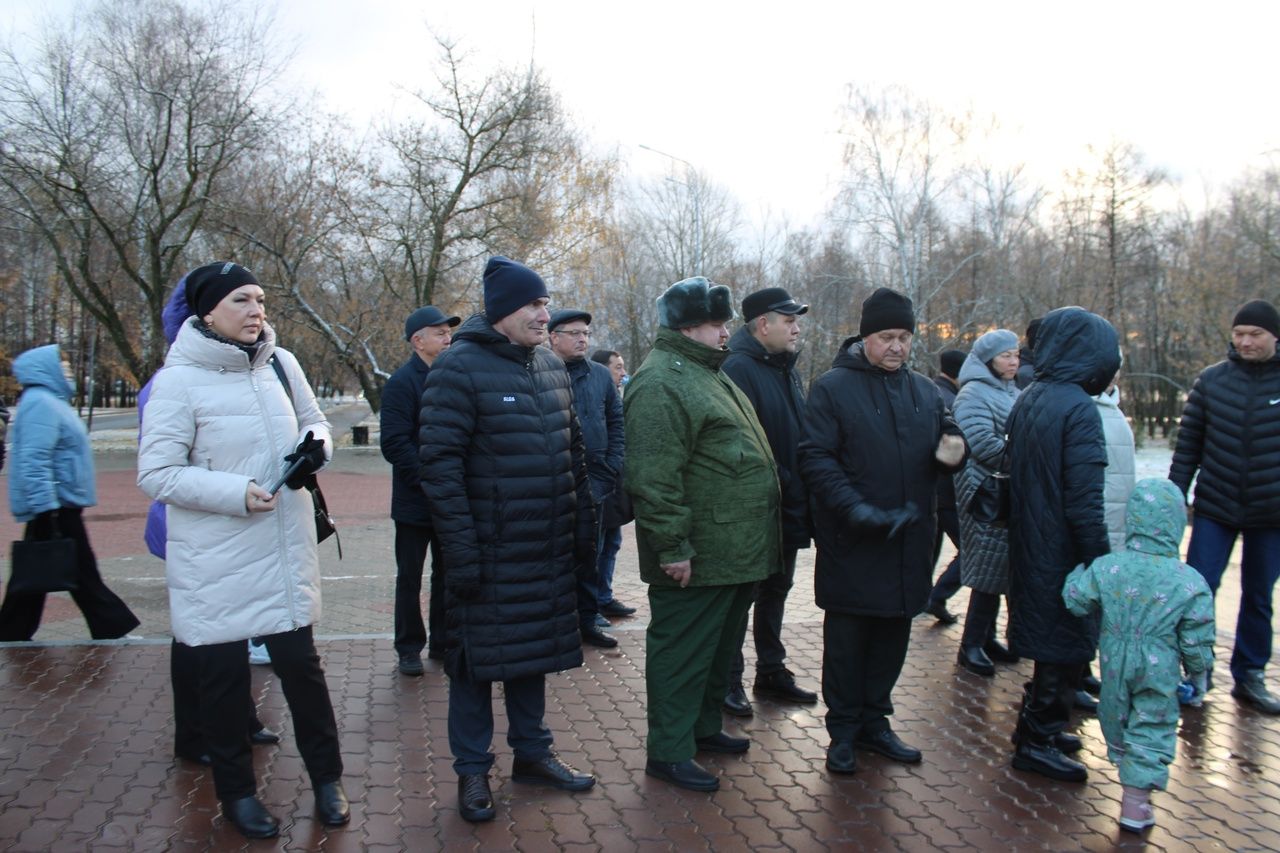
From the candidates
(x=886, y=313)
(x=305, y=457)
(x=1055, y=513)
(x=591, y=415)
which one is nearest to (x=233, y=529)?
(x=305, y=457)

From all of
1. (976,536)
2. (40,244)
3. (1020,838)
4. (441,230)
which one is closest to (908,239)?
(441,230)

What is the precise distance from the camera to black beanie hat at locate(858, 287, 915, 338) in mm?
4211

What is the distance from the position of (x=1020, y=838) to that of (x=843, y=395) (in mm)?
1891

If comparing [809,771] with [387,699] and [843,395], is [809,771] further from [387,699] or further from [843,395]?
[387,699]

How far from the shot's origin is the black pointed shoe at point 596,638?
605 cm

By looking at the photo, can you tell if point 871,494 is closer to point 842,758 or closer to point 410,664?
Answer: point 842,758

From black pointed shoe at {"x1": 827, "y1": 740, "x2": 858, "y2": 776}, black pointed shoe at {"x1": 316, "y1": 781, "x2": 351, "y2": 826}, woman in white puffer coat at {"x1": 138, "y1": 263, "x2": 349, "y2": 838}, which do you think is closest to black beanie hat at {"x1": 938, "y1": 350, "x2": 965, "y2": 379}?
black pointed shoe at {"x1": 827, "y1": 740, "x2": 858, "y2": 776}

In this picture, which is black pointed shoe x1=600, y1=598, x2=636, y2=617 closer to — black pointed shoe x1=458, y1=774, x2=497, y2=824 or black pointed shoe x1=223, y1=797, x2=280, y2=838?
black pointed shoe x1=458, y1=774, x2=497, y2=824

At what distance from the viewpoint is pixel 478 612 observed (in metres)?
3.69

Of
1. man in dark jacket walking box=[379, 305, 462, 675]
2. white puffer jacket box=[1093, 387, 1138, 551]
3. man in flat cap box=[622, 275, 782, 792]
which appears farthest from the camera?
man in dark jacket walking box=[379, 305, 462, 675]

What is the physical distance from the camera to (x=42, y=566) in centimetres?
542

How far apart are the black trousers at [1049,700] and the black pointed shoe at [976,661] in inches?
53.3

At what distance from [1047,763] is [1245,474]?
216cm

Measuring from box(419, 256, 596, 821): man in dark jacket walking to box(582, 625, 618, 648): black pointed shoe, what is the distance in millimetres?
2121
